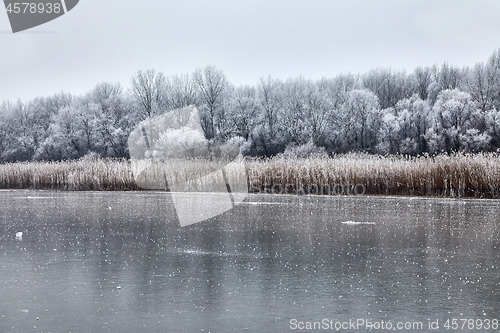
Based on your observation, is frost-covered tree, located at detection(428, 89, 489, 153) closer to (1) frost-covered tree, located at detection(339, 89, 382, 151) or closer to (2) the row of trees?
(2) the row of trees

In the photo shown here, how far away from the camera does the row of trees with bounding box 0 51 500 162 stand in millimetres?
69250

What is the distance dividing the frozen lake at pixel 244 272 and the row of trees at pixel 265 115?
55780 millimetres

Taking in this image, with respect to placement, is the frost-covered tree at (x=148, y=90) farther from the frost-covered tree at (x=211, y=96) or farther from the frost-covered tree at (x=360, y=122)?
the frost-covered tree at (x=360, y=122)

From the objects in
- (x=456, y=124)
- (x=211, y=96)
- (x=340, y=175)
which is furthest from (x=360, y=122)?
(x=340, y=175)

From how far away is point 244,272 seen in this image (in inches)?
294

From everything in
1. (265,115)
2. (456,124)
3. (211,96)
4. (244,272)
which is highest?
(211,96)

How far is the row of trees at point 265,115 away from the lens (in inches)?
2726

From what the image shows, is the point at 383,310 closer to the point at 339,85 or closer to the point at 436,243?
the point at 436,243

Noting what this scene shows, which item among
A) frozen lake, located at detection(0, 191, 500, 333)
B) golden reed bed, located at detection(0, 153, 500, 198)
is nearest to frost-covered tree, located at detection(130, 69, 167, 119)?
golden reed bed, located at detection(0, 153, 500, 198)

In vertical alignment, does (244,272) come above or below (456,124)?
below

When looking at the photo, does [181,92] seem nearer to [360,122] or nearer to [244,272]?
[360,122]

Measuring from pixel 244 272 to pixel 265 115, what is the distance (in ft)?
235

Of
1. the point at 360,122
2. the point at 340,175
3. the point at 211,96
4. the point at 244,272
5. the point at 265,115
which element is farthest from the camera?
the point at 265,115

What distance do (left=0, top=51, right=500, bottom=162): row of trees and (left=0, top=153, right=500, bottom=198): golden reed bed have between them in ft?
130
